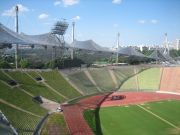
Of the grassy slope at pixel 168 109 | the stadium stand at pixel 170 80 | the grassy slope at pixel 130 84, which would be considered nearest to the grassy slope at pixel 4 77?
the grassy slope at pixel 168 109

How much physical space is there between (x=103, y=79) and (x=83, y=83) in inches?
259

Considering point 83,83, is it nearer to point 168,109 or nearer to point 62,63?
point 62,63

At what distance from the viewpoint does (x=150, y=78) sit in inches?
2475

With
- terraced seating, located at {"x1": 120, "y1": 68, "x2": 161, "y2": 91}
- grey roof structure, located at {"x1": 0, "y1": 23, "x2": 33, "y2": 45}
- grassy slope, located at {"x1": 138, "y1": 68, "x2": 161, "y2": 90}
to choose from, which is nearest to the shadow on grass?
A: grey roof structure, located at {"x1": 0, "y1": 23, "x2": 33, "y2": 45}

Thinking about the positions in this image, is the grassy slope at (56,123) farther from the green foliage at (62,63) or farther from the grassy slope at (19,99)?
the green foliage at (62,63)

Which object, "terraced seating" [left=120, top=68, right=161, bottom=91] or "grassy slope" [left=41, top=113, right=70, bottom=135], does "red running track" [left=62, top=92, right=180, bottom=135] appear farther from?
"terraced seating" [left=120, top=68, right=161, bottom=91]

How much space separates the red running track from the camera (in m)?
31.8

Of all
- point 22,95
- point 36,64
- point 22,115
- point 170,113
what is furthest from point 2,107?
point 36,64

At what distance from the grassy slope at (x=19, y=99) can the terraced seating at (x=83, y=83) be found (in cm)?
1262

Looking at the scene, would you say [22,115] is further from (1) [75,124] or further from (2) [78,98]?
(2) [78,98]

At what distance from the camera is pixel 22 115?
3312 cm

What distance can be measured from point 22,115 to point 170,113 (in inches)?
703

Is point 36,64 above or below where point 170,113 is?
above

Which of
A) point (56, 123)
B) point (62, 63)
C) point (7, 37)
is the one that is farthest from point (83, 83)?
point (56, 123)
